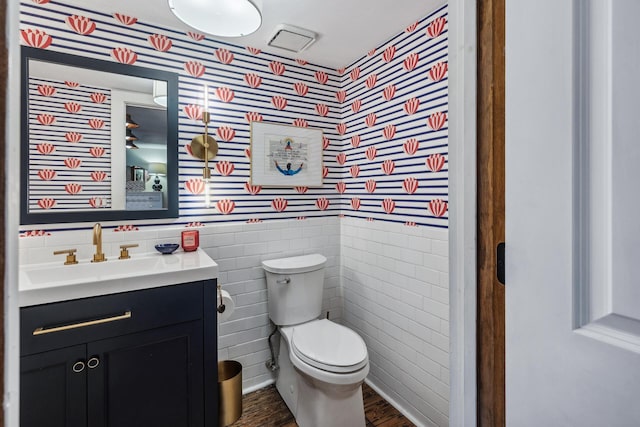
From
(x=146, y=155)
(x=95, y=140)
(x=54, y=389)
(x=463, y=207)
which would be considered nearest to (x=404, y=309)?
(x=463, y=207)

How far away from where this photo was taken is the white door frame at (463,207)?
25.7 inches

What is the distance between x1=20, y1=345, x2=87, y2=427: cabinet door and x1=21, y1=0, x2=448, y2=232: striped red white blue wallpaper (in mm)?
740

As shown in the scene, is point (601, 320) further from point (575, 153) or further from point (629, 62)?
point (629, 62)

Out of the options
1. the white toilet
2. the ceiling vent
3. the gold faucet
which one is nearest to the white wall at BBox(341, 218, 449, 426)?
the white toilet

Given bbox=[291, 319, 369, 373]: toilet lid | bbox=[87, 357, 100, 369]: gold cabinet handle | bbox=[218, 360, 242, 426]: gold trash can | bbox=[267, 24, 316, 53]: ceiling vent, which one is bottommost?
bbox=[218, 360, 242, 426]: gold trash can

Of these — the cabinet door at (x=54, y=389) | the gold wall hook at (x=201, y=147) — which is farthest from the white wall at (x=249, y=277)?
the cabinet door at (x=54, y=389)

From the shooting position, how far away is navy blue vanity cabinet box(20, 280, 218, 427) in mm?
1062

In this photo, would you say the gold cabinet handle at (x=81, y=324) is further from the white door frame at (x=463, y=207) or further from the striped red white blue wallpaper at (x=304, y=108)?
the white door frame at (x=463, y=207)

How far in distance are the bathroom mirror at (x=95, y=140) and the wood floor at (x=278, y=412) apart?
1.25 m

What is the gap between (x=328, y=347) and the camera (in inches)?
60.6

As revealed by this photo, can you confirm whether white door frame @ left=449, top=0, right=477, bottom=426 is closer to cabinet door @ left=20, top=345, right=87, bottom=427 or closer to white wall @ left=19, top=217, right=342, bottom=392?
cabinet door @ left=20, top=345, right=87, bottom=427

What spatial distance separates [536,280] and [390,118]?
150 cm

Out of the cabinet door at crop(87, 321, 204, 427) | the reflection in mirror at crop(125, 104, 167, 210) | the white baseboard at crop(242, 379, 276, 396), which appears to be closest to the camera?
the cabinet door at crop(87, 321, 204, 427)

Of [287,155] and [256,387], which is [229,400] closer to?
[256,387]
